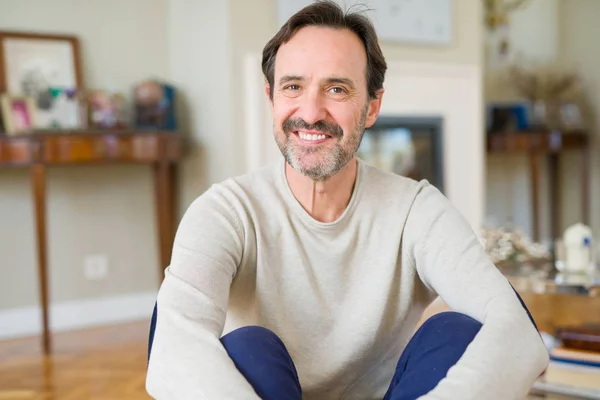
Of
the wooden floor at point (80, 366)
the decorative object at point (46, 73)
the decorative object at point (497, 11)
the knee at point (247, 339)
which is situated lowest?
the wooden floor at point (80, 366)

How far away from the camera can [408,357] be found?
3.91 ft

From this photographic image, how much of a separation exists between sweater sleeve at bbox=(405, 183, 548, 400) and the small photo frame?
6.97ft

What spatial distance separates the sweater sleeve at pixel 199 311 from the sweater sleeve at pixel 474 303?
0.31 m

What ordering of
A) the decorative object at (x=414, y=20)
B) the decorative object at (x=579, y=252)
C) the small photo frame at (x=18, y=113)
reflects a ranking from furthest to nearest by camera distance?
the decorative object at (x=414, y=20) < the small photo frame at (x=18, y=113) < the decorative object at (x=579, y=252)

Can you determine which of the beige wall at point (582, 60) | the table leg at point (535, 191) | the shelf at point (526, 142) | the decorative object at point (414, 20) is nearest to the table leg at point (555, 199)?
the beige wall at point (582, 60)

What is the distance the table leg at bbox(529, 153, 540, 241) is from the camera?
4.38 metres

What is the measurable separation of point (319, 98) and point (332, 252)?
274 millimetres

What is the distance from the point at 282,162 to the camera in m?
1.36

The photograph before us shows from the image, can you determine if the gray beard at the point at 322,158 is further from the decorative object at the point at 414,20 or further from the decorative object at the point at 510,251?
the decorative object at the point at 414,20

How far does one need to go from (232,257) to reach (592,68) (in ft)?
14.3

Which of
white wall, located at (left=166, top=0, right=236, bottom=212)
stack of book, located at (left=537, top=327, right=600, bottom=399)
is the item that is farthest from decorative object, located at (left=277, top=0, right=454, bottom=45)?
stack of book, located at (left=537, top=327, right=600, bottom=399)

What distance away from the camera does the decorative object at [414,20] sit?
3512 millimetres

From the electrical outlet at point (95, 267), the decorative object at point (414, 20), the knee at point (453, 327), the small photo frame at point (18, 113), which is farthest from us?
the decorative object at point (414, 20)

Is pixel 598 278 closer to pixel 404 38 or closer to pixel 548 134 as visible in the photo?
pixel 404 38
